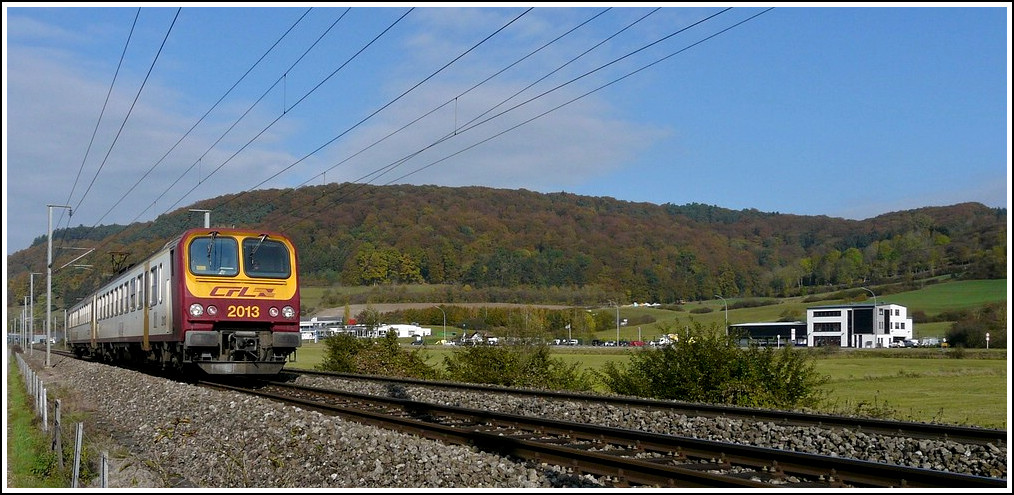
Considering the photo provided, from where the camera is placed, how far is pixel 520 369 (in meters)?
24.0

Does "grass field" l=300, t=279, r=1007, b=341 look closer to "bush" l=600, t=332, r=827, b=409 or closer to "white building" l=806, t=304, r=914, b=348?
"white building" l=806, t=304, r=914, b=348

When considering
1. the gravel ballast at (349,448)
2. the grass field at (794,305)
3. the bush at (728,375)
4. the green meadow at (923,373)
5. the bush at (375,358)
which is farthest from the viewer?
the grass field at (794,305)

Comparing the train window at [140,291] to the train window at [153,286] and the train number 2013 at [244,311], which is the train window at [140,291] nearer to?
the train window at [153,286]

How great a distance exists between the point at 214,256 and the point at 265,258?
110 cm

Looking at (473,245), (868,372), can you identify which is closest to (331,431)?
(868,372)

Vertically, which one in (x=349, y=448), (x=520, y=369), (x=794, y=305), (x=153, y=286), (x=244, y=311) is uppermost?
(x=153, y=286)

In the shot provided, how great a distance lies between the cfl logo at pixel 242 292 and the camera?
18734mm

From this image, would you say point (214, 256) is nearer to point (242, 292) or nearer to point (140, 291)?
point (242, 292)

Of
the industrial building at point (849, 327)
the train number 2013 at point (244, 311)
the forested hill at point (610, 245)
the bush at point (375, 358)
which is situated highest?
the forested hill at point (610, 245)

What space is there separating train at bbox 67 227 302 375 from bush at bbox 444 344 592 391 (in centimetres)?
651

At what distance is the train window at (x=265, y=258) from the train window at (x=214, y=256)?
247 millimetres

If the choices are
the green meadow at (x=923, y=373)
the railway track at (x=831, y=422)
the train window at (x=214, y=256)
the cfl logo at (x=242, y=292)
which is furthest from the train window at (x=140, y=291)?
the railway track at (x=831, y=422)

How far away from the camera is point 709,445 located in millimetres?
9555

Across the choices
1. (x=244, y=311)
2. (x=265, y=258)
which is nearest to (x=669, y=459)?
(x=244, y=311)
